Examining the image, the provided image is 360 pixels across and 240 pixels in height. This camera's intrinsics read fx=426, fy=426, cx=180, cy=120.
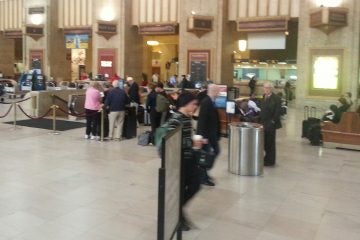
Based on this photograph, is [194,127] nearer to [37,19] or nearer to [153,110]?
[153,110]

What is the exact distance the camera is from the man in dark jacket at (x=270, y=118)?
318 inches

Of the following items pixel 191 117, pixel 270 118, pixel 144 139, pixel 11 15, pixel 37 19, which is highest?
pixel 11 15

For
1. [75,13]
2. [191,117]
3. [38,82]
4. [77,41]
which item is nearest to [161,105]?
[191,117]

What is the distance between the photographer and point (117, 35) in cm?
2202

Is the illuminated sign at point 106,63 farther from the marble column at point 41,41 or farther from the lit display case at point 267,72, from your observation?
the lit display case at point 267,72

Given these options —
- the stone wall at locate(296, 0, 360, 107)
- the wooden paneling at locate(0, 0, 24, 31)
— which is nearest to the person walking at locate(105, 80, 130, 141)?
the stone wall at locate(296, 0, 360, 107)

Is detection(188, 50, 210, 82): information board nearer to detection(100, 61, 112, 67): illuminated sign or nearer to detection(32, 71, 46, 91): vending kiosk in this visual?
detection(100, 61, 112, 67): illuminated sign

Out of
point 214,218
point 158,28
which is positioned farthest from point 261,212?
point 158,28

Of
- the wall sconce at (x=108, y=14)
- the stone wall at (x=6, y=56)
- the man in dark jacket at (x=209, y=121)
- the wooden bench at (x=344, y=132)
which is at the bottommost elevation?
the wooden bench at (x=344, y=132)

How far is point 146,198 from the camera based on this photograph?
20.0 feet

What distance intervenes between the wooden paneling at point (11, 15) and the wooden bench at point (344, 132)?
23117 mm

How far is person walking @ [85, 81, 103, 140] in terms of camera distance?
10953 mm

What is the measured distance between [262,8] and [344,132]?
9853 millimetres

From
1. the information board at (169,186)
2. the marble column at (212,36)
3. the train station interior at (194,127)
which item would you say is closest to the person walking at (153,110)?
the train station interior at (194,127)
